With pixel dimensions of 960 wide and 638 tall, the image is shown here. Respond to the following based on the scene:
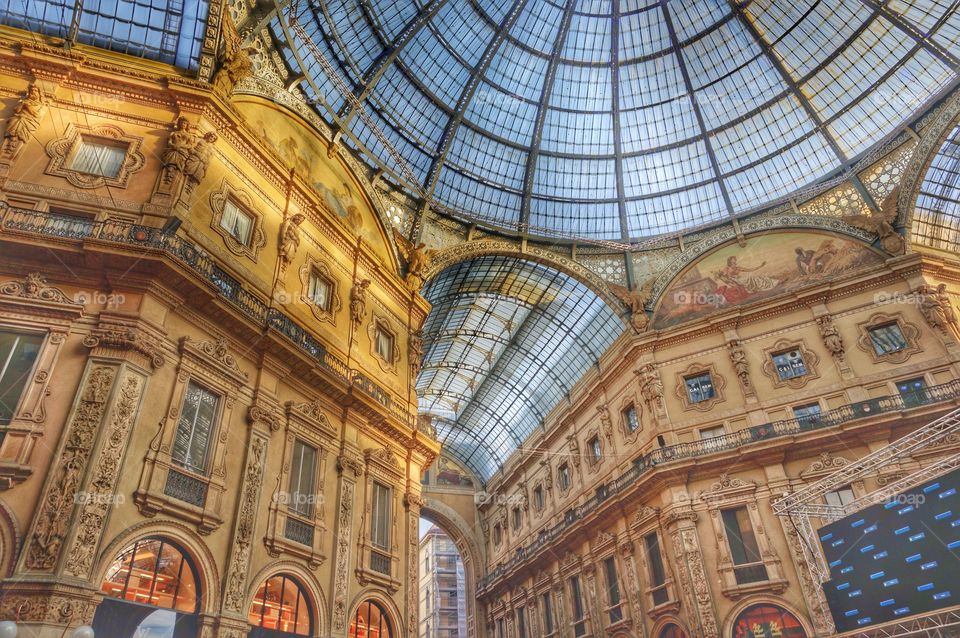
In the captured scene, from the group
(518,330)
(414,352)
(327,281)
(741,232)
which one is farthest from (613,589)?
(327,281)

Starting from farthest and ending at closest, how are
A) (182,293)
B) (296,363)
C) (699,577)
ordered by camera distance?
(699,577)
(296,363)
(182,293)

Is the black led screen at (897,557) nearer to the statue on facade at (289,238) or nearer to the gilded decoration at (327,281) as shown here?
the gilded decoration at (327,281)

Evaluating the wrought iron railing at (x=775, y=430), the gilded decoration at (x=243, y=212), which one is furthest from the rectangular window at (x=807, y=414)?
the gilded decoration at (x=243, y=212)

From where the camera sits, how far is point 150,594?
13906 millimetres

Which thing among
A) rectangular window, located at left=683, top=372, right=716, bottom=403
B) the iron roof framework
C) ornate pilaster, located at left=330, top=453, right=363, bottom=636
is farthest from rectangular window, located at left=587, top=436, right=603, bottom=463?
ornate pilaster, located at left=330, top=453, right=363, bottom=636

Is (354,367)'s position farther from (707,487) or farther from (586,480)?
(586,480)

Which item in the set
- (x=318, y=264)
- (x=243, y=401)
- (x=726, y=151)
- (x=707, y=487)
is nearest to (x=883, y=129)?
Answer: (x=726, y=151)

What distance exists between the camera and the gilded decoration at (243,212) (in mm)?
19312

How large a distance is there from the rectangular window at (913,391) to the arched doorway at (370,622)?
22.9m

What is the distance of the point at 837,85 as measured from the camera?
31.9 metres

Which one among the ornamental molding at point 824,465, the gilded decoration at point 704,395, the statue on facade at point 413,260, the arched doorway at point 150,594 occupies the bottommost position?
the arched doorway at point 150,594

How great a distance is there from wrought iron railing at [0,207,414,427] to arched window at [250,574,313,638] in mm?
6727

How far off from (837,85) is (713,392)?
57.6 ft

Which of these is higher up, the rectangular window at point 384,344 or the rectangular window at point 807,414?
the rectangular window at point 384,344
